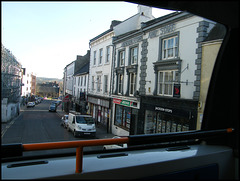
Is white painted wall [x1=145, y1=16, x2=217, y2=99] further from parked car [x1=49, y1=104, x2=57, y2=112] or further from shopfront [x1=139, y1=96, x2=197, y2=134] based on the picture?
parked car [x1=49, y1=104, x2=57, y2=112]

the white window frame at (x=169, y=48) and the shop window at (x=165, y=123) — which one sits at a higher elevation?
the white window frame at (x=169, y=48)

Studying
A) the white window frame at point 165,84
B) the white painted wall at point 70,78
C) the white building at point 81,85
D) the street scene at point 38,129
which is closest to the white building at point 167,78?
the white window frame at point 165,84

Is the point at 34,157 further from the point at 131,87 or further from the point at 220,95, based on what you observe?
the point at 131,87

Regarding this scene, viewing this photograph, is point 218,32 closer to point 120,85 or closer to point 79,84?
point 79,84

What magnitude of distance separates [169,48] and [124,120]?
2.38 meters

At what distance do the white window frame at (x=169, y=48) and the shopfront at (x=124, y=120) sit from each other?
1622 mm

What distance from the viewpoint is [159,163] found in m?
1.24

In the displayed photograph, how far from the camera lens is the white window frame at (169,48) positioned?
16.4ft

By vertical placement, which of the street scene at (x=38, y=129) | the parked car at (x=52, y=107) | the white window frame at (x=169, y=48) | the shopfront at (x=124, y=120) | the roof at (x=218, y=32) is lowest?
the shopfront at (x=124, y=120)

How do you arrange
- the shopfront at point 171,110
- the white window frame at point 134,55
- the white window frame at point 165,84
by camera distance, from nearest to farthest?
1. the shopfront at point 171,110
2. the white window frame at point 165,84
3. the white window frame at point 134,55

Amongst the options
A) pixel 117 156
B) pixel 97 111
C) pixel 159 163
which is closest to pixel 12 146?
pixel 117 156

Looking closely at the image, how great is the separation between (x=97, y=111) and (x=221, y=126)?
3624 mm

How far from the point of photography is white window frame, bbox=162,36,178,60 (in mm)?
5012

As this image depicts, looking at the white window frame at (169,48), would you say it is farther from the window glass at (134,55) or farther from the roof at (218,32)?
the roof at (218,32)
